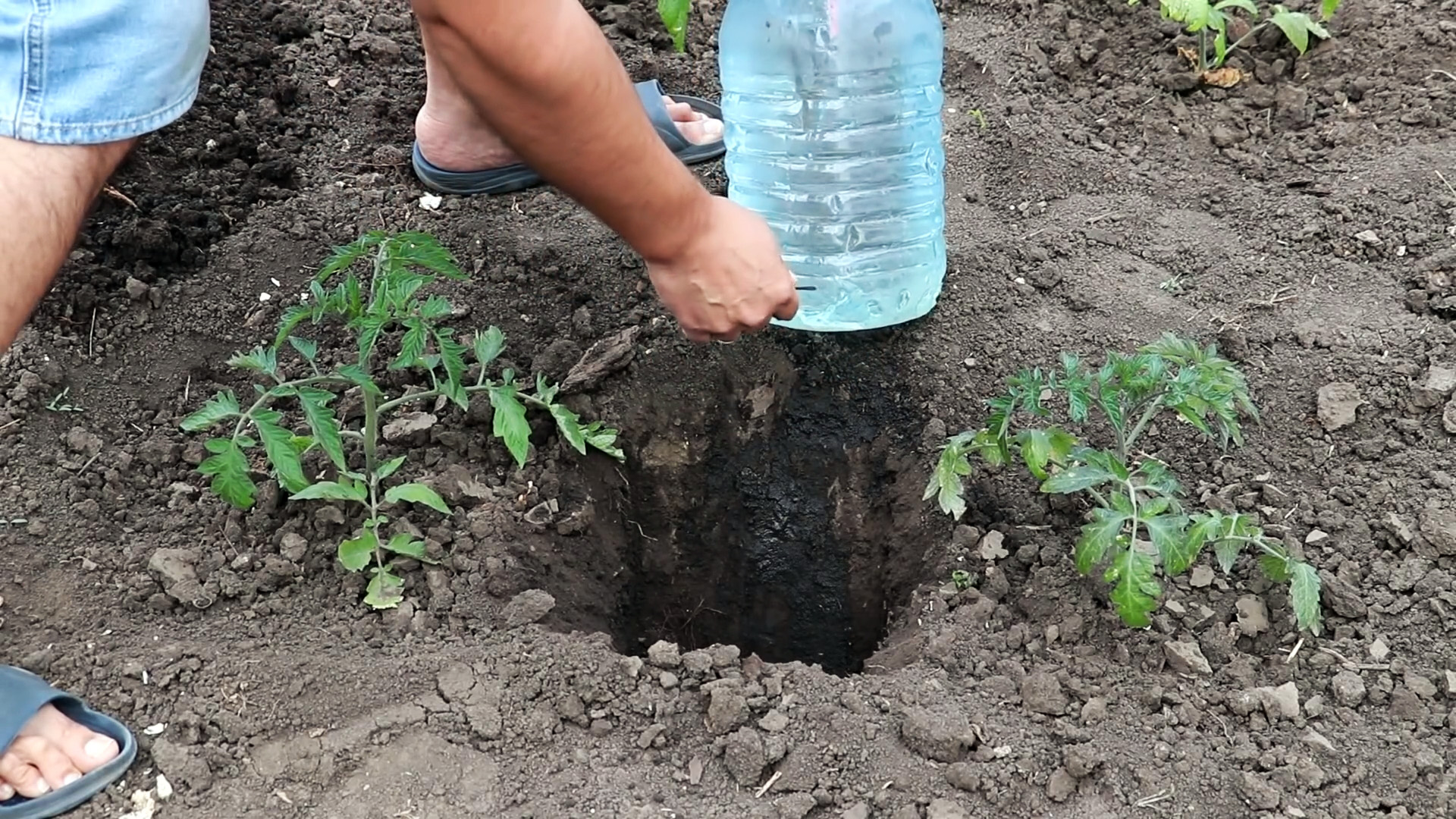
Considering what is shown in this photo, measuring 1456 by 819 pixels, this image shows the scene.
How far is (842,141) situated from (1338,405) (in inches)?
53.0

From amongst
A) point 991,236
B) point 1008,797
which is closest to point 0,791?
point 1008,797

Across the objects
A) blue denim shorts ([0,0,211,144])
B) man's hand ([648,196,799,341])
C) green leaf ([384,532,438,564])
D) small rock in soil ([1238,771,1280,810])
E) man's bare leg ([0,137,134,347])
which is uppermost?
blue denim shorts ([0,0,211,144])

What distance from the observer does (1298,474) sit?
2352 millimetres

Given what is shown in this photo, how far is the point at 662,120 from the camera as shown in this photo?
3158 millimetres

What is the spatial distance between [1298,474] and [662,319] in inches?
53.8

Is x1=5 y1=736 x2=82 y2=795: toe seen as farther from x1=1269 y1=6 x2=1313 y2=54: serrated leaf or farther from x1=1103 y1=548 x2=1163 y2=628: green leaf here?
x1=1269 y1=6 x2=1313 y2=54: serrated leaf

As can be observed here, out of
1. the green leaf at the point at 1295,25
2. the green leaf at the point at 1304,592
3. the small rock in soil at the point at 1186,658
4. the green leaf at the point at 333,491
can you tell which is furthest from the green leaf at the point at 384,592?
the green leaf at the point at 1295,25

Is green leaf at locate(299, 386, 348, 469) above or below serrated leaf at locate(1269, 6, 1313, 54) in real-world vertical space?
above

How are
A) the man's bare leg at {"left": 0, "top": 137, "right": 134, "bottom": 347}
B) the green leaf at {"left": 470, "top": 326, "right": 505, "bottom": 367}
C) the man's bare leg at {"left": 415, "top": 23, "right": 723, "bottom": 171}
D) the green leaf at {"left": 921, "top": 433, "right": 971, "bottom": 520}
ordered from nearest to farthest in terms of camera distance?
1. the man's bare leg at {"left": 0, "top": 137, "right": 134, "bottom": 347}
2. the green leaf at {"left": 921, "top": 433, "right": 971, "bottom": 520}
3. the green leaf at {"left": 470, "top": 326, "right": 505, "bottom": 367}
4. the man's bare leg at {"left": 415, "top": 23, "right": 723, "bottom": 171}

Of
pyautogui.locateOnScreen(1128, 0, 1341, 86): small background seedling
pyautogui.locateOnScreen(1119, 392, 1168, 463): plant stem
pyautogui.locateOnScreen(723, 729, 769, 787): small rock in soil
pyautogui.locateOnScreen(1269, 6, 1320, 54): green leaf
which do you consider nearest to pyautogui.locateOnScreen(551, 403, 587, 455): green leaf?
pyautogui.locateOnScreen(723, 729, 769, 787): small rock in soil

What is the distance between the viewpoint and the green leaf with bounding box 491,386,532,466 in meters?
2.20

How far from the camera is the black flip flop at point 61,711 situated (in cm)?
184

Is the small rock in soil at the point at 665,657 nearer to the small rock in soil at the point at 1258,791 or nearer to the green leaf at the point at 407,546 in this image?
the green leaf at the point at 407,546

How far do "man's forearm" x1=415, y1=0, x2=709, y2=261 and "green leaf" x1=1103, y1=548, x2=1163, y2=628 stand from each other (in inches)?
34.1
